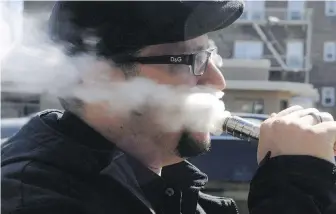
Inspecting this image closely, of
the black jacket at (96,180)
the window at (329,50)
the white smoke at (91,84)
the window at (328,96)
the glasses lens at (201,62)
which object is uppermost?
the window at (329,50)

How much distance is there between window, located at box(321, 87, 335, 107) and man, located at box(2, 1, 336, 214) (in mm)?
11829

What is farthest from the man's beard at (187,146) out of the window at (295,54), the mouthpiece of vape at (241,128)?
the window at (295,54)

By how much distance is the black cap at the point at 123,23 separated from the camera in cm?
116

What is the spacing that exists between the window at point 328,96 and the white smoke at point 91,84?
1185 centimetres

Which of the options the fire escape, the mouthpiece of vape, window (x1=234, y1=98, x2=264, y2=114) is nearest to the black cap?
the mouthpiece of vape

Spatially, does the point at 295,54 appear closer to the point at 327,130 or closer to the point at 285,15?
the point at 285,15

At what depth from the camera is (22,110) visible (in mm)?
1363

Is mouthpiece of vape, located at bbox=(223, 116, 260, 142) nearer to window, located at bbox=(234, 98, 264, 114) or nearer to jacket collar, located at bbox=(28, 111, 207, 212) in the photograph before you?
jacket collar, located at bbox=(28, 111, 207, 212)

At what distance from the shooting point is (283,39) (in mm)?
13062

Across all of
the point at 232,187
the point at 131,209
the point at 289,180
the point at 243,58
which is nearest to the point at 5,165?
the point at 131,209

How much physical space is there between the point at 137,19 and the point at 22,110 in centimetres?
37

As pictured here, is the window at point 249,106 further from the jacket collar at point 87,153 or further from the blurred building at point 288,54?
the jacket collar at point 87,153

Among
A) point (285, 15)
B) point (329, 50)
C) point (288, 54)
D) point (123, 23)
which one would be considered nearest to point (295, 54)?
point (288, 54)

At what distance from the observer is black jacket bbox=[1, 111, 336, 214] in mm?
1044
